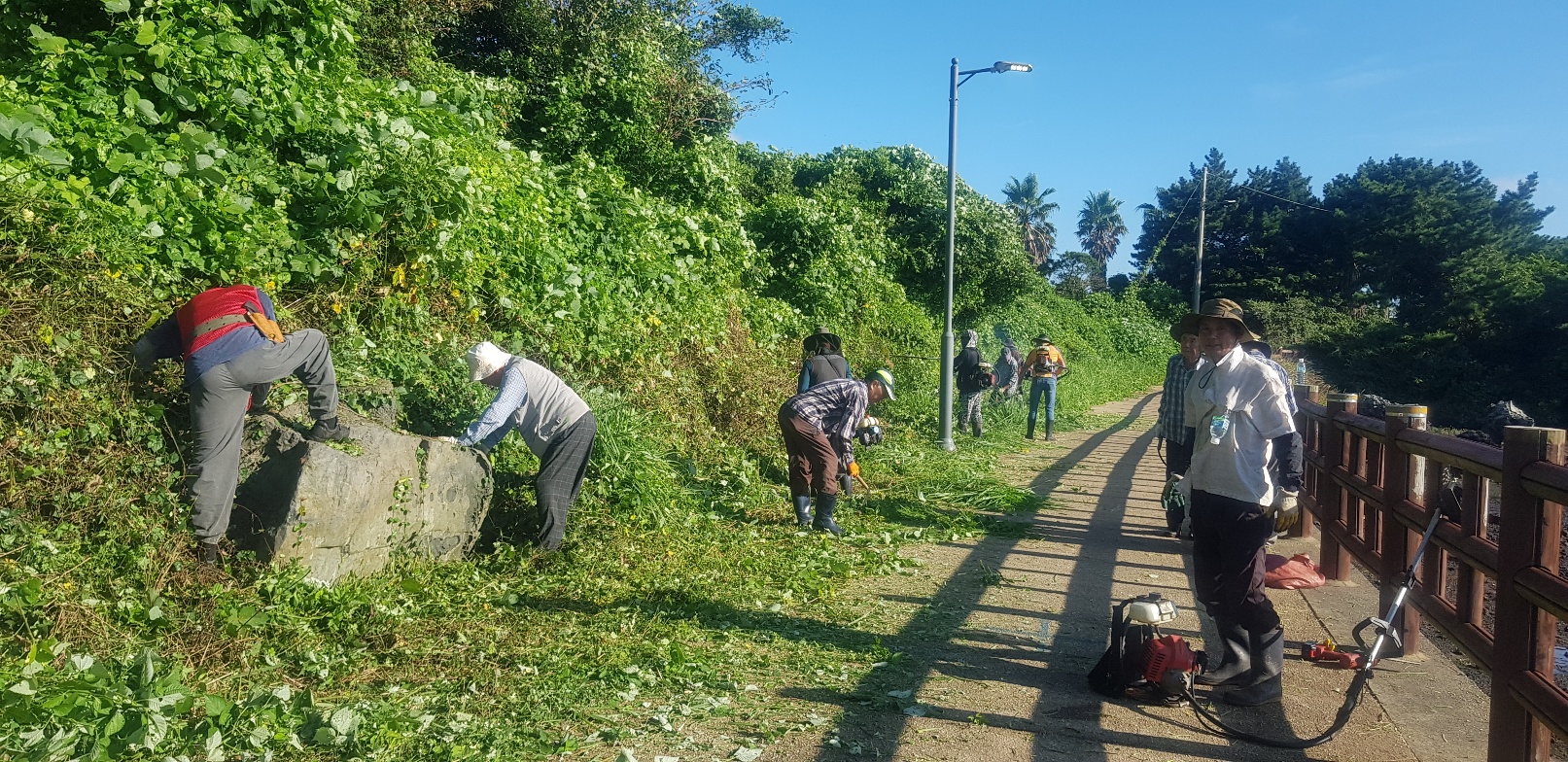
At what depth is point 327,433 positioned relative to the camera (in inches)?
230

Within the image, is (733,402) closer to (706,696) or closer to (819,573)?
(819,573)

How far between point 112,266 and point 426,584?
8.35 feet

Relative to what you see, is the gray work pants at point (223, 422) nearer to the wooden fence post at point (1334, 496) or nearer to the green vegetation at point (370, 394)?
the green vegetation at point (370, 394)

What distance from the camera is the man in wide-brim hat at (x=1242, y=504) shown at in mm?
4727

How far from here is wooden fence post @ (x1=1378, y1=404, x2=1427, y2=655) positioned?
541 centimetres

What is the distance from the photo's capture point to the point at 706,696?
4.72m

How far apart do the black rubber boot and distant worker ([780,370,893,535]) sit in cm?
371

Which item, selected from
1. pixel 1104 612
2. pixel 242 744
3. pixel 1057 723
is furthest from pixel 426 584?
pixel 1104 612

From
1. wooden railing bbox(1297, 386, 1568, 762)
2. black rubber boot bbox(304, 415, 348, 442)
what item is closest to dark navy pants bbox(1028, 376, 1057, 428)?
wooden railing bbox(1297, 386, 1568, 762)

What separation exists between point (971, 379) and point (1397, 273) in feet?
141

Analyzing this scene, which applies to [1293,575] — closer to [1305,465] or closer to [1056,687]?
[1056,687]

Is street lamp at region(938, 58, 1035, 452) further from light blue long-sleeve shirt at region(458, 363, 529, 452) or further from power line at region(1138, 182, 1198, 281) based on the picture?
power line at region(1138, 182, 1198, 281)

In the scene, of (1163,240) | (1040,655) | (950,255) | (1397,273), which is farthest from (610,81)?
(1163,240)

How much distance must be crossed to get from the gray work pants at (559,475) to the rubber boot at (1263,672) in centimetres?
431
